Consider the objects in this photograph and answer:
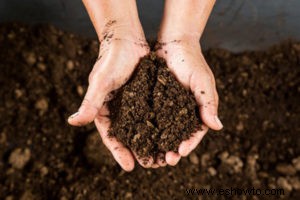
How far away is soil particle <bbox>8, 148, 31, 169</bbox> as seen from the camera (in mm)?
1685

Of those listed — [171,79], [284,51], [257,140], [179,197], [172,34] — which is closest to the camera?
[171,79]

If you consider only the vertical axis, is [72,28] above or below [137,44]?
below

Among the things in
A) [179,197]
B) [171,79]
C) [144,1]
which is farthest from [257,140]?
[144,1]

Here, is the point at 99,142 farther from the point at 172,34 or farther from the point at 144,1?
the point at 144,1

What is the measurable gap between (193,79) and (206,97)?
0.09m

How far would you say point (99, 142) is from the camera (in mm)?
1753

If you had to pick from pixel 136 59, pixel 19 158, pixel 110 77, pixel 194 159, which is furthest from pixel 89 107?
pixel 194 159

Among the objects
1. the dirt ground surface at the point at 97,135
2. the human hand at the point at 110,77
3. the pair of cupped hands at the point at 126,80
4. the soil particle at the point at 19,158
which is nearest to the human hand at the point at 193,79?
the pair of cupped hands at the point at 126,80

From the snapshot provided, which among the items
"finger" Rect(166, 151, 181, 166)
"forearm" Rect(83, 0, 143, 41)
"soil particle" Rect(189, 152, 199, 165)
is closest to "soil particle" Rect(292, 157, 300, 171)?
"soil particle" Rect(189, 152, 199, 165)

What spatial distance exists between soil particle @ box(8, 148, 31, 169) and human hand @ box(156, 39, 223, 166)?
29.6 inches

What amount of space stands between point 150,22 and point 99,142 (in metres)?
0.76

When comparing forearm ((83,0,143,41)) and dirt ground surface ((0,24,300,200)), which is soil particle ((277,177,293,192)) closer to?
dirt ground surface ((0,24,300,200))

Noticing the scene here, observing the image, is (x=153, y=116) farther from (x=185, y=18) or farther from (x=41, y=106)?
(x=41, y=106)

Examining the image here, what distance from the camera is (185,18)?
1.56 m
